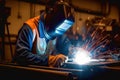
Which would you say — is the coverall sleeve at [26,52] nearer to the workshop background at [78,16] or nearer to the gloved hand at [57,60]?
the gloved hand at [57,60]

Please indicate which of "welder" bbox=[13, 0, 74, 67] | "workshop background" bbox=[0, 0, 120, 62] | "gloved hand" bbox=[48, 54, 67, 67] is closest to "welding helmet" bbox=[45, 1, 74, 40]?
"welder" bbox=[13, 0, 74, 67]

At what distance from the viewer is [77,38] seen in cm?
713

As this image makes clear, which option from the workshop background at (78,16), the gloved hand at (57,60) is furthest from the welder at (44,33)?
the workshop background at (78,16)

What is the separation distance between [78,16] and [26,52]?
590 centimetres

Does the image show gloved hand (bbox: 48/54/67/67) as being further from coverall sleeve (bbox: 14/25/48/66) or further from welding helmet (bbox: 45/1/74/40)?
welding helmet (bbox: 45/1/74/40)

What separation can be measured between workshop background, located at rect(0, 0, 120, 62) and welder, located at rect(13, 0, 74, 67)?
2273 mm

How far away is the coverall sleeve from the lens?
241 centimetres

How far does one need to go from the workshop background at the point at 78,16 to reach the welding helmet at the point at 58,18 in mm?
2441

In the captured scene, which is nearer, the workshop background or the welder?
the welder

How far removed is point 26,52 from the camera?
8.14 ft

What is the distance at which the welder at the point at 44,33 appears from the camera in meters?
2.41

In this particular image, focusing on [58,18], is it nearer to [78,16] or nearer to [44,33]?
[44,33]

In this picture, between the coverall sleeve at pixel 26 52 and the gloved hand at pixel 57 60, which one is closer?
the gloved hand at pixel 57 60

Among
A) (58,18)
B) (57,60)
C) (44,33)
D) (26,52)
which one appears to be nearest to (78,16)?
(44,33)
